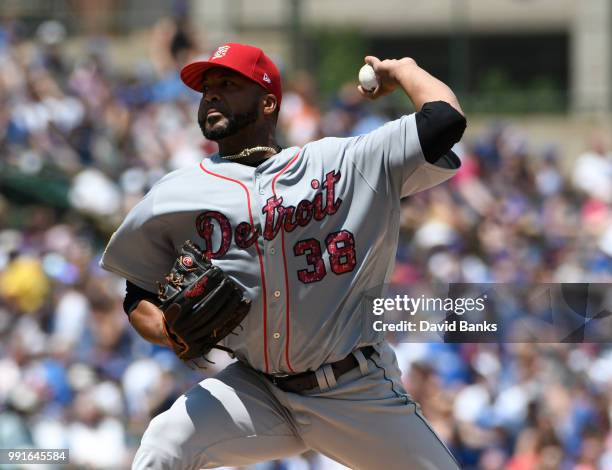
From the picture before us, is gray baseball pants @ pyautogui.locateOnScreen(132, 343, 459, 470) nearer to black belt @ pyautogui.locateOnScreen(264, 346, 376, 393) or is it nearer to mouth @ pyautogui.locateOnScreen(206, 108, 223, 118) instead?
black belt @ pyautogui.locateOnScreen(264, 346, 376, 393)

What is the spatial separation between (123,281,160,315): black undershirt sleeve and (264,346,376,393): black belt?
495 mm

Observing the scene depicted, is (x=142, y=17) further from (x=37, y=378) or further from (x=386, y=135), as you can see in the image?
(x=386, y=135)

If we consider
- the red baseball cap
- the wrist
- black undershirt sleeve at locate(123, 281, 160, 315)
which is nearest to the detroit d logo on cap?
the red baseball cap

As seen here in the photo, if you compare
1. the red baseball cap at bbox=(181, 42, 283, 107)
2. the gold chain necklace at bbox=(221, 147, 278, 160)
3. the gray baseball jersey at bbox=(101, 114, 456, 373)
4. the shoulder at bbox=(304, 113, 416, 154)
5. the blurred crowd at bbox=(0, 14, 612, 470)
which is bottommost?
the blurred crowd at bbox=(0, 14, 612, 470)

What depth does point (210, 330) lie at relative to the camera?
3783 millimetres

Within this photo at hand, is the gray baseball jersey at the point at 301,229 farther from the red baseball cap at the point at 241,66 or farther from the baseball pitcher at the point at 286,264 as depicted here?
the red baseball cap at the point at 241,66

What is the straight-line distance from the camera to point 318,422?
4.00 m

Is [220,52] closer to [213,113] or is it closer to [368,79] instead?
[213,113]

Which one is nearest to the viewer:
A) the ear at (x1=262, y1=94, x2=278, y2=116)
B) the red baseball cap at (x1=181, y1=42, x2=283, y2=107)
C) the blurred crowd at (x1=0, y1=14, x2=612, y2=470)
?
the red baseball cap at (x1=181, y1=42, x2=283, y2=107)

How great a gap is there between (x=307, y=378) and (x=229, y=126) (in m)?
0.86

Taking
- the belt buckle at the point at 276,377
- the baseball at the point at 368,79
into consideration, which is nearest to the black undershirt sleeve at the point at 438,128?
the baseball at the point at 368,79

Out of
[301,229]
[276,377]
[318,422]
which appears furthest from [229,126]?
[318,422]

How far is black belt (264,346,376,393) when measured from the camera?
3984mm

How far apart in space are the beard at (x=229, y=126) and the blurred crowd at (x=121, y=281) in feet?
11.2
